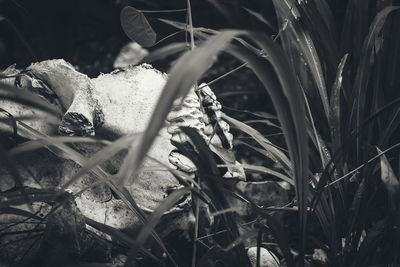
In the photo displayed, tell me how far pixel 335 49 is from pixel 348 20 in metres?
0.18

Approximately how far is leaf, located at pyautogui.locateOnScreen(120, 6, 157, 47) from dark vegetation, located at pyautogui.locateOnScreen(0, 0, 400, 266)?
67 millimetres

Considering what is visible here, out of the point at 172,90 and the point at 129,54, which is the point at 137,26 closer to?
the point at 172,90

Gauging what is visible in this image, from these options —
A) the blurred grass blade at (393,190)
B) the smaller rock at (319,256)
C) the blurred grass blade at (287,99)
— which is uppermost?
the blurred grass blade at (287,99)

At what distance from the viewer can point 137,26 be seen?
3.56ft

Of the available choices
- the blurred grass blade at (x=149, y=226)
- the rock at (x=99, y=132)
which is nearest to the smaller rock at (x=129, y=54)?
the rock at (x=99, y=132)

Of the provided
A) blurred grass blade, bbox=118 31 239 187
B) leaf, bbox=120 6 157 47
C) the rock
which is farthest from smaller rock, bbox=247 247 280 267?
blurred grass blade, bbox=118 31 239 187

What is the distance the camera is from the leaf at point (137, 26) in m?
1.06

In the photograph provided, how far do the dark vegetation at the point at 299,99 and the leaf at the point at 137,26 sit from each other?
7 centimetres

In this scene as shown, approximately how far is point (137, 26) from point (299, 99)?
503 mm

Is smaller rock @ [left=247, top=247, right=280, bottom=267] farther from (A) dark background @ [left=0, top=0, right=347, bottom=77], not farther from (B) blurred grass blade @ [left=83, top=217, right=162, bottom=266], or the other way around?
(A) dark background @ [left=0, top=0, right=347, bottom=77]

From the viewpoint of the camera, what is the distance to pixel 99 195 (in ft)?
3.83

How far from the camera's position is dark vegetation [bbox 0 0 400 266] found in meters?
0.73

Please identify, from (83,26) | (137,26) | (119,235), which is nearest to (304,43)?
(137,26)

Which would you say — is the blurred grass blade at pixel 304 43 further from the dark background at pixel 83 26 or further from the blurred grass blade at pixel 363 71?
the dark background at pixel 83 26
